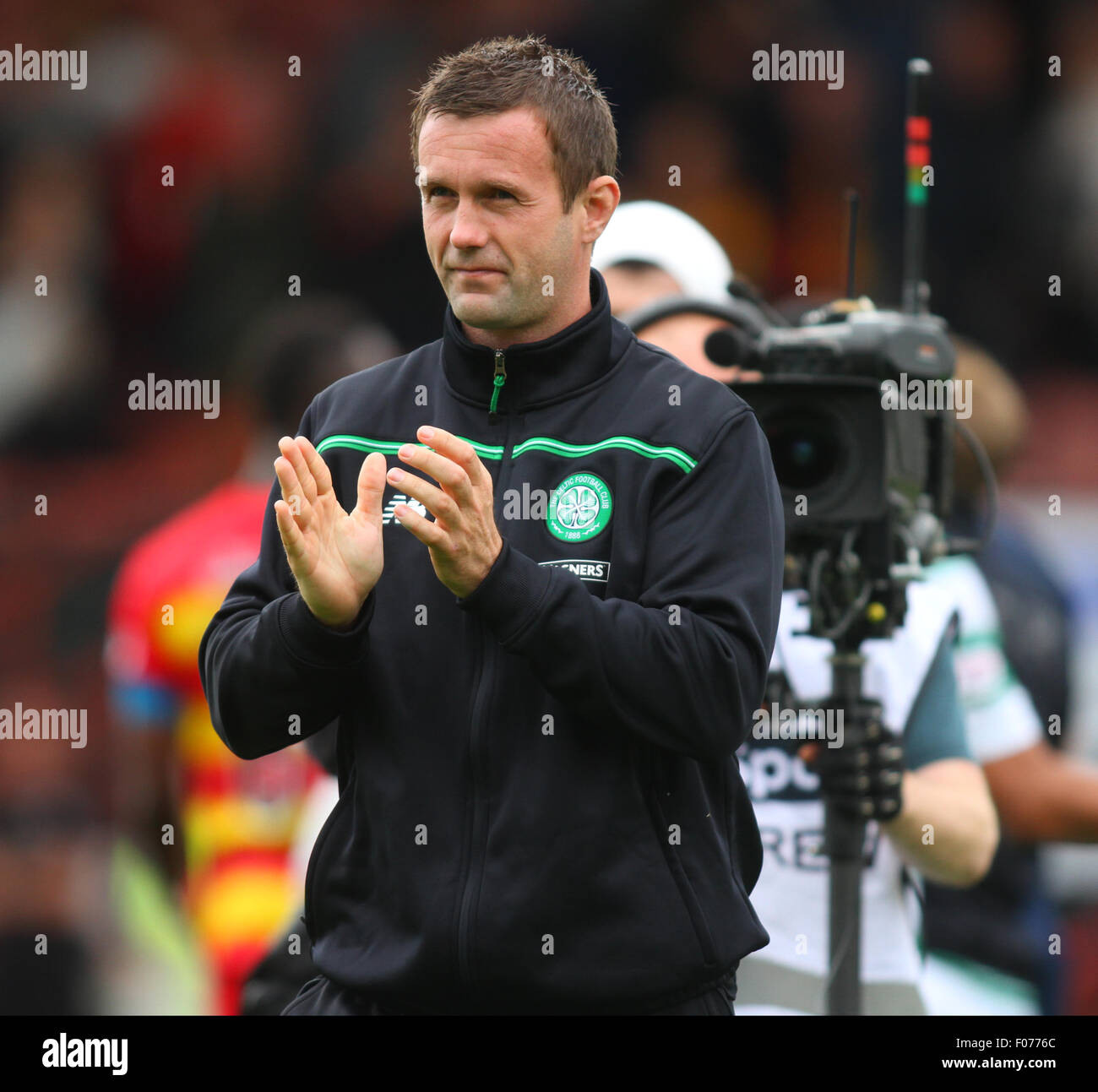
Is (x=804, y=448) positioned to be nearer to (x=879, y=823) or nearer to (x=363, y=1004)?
(x=879, y=823)

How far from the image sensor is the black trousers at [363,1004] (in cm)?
199

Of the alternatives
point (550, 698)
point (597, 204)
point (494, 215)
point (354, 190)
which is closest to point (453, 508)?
point (550, 698)

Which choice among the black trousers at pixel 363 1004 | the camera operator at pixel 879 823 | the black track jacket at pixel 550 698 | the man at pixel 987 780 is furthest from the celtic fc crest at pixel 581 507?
the man at pixel 987 780

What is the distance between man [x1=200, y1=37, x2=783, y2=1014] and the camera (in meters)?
1.89

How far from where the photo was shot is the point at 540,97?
80.1 inches

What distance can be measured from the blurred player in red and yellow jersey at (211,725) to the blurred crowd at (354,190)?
1618 mm

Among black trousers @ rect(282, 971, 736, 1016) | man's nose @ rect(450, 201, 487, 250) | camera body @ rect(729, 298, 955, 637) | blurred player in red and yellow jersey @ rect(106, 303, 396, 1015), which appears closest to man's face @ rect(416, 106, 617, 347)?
man's nose @ rect(450, 201, 487, 250)

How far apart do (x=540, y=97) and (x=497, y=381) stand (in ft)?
1.04

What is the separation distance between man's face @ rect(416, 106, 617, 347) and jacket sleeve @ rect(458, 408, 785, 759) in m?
0.27

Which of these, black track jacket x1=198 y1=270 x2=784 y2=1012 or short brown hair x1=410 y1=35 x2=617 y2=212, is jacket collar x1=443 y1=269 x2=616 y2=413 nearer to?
black track jacket x1=198 y1=270 x2=784 y2=1012

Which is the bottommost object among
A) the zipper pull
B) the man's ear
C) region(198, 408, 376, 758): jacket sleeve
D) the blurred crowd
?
region(198, 408, 376, 758): jacket sleeve

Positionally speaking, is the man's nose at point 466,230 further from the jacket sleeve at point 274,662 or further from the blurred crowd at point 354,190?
the blurred crowd at point 354,190

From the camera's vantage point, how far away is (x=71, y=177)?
239 inches
